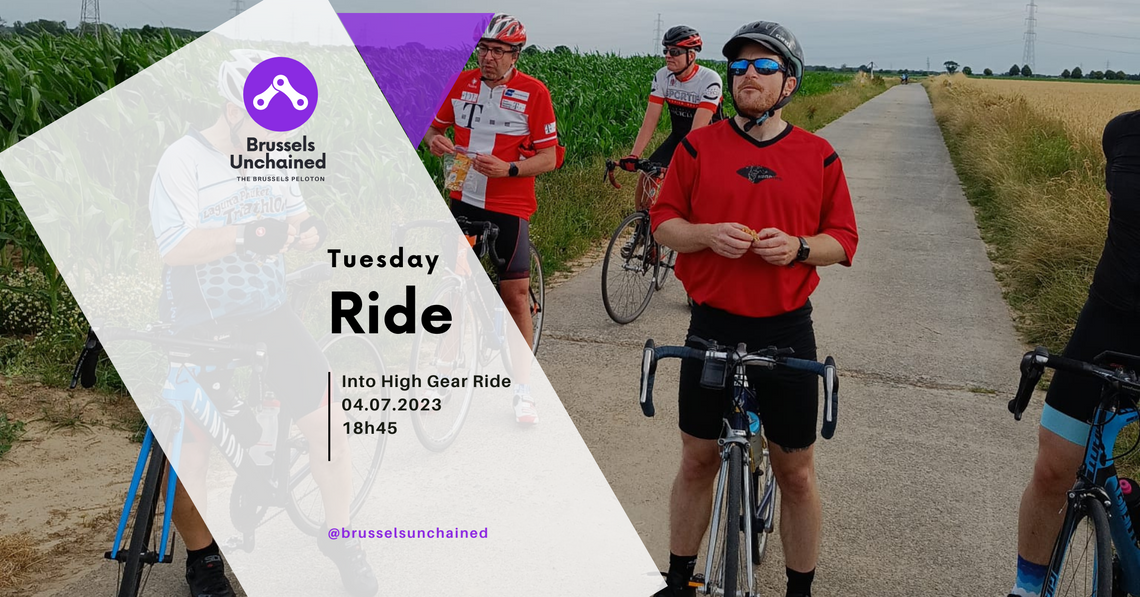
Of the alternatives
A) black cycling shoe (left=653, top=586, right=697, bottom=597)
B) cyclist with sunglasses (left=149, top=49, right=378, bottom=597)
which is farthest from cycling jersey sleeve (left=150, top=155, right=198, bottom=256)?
black cycling shoe (left=653, top=586, right=697, bottom=597)

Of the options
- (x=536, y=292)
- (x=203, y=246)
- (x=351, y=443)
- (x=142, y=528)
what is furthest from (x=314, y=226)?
(x=536, y=292)

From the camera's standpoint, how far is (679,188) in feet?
10.3

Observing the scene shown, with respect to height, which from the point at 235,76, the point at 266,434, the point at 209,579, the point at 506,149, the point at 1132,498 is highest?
the point at 235,76

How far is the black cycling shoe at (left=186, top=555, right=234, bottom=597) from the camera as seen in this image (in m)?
3.44

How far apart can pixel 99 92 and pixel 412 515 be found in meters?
5.31

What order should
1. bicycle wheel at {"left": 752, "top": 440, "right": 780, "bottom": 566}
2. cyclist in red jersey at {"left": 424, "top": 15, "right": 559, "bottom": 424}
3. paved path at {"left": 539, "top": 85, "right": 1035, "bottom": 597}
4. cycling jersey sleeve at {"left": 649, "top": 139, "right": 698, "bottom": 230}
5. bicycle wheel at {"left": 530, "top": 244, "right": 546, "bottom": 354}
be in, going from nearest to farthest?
cycling jersey sleeve at {"left": 649, "top": 139, "right": 698, "bottom": 230}
bicycle wheel at {"left": 752, "top": 440, "right": 780, "bottom": 566}
paved path at {"left": 539, "top": 85, "right": 1035, "bottom": 597}
cyclist in red jersey at {"left": 424, "top": 15, "right": 559, "bottom": 424}
bicycle wheel at {"left": 530, "top": 244, "right": 546, "bottom": 354}

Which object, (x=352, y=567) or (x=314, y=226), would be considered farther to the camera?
(x=352, y=567)

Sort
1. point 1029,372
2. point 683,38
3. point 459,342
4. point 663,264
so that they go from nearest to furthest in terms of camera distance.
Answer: point 1029,372 → point 459,342 → point 683,38 → point 663,264

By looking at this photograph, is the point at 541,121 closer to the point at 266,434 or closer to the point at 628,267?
the point at 266,434

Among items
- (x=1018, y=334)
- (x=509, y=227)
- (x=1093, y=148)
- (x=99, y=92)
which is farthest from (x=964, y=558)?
(x=1093, y=148)

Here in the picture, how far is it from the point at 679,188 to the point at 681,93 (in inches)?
186

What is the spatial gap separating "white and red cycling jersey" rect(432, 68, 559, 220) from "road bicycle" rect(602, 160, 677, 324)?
94.9 inches

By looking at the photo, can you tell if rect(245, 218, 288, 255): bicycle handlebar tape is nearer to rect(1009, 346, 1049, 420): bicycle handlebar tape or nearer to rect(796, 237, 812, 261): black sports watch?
rect(796, 237, 812, 261): black sports watch

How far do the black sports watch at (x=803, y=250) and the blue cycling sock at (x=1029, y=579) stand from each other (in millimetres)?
1524
